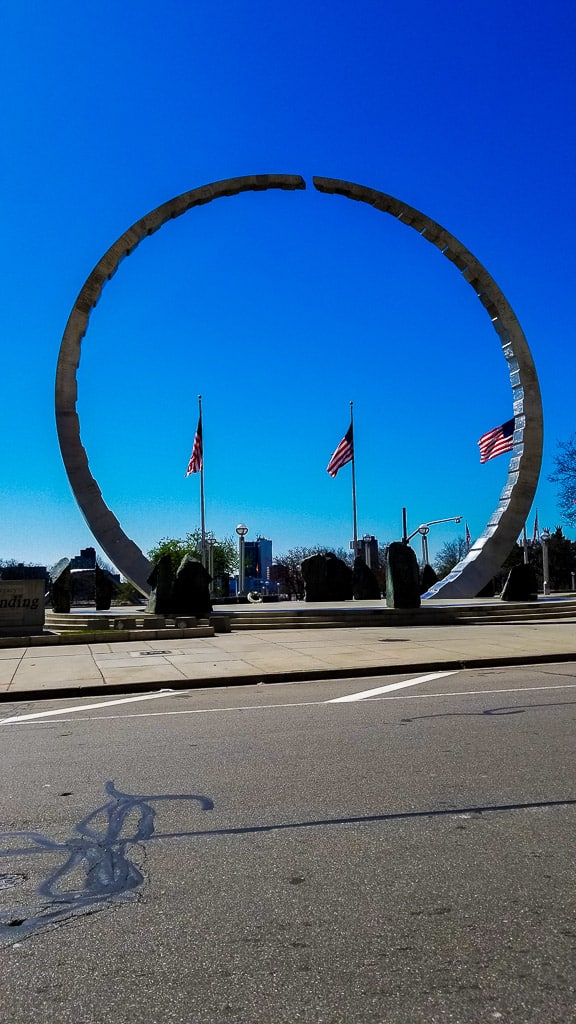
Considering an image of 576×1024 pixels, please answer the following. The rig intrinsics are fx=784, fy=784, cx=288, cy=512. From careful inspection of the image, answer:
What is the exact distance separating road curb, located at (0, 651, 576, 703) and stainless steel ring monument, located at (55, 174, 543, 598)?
17.8m

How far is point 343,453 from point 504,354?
882 centimetres

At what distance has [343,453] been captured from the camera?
38.2m

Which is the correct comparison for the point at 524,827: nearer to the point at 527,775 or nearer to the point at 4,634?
the point at 527,775

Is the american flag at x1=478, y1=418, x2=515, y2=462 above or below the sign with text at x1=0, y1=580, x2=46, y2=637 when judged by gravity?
above

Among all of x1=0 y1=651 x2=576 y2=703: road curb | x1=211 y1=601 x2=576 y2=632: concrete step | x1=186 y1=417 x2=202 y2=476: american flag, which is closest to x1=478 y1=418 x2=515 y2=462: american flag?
x1=211 y1=601 x2=576 y2=632: concrete step

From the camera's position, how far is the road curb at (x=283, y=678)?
10812mm

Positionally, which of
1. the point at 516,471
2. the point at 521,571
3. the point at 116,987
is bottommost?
the point at 116,987

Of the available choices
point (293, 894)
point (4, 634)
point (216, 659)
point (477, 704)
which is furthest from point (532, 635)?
point (293, 894)

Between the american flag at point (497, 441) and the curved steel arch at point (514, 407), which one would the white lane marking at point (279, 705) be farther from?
the american flag at point (497, 441)

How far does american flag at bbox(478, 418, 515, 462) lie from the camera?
3331 cm

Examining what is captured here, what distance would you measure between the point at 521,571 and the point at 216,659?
17912mm

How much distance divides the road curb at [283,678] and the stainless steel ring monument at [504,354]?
58.4ft

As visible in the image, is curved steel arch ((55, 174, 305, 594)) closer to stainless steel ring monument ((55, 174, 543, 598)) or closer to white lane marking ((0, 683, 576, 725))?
stainless steel ring monument ((55, 174, 543, 598))

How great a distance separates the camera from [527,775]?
218 inches
